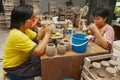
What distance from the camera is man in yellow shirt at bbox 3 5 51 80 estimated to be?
142 cm

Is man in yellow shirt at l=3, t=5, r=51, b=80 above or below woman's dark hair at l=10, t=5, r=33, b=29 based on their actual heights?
below

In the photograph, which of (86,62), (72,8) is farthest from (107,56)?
(72,8)

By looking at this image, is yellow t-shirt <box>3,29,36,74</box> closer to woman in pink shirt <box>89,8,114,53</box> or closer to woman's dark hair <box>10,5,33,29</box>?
woman's dark hair <box>10,5,33,29</box>

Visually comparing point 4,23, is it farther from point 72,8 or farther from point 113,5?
point 113,5

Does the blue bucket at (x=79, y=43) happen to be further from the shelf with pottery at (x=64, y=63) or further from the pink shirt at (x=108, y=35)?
the pink shirt at (x=108, y=35)

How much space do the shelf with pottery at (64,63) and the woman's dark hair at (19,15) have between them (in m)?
0.41

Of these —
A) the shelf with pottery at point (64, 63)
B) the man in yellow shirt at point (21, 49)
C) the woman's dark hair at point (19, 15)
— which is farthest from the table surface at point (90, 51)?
the woman's dark hair at point (19, 15)

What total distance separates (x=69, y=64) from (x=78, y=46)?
20 centimetres

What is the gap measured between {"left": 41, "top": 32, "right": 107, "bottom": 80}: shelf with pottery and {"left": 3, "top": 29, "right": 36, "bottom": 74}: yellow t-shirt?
0.19 meters

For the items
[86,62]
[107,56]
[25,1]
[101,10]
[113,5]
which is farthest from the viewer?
[25,1]

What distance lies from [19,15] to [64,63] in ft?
2.13

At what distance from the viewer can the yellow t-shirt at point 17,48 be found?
1421 mm

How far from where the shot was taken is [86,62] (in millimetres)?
1404

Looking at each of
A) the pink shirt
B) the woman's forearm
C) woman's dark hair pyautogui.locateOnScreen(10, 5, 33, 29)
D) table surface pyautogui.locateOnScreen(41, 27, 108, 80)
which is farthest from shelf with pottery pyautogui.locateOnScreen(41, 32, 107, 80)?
woman's dark hair pyautogui.locateOnScreen(10, 5, 33, 29)
